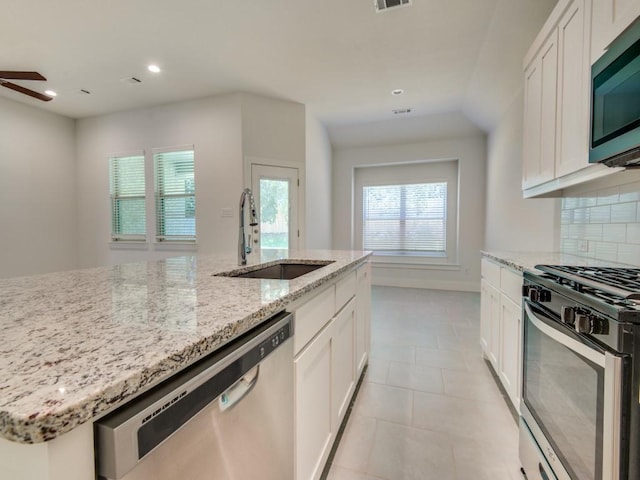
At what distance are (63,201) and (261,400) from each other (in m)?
5.88

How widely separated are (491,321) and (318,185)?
11.5 feet

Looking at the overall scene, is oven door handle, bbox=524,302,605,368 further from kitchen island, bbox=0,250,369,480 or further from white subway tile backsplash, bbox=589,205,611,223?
white subway tile backsplash, bbox=589,205,611,223

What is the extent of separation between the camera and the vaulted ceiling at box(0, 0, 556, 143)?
257 centimetres

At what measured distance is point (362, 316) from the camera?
7.29 feet

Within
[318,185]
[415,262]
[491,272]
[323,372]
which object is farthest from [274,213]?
[323,372]

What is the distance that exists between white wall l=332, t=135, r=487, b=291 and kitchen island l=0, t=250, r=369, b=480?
4859mm

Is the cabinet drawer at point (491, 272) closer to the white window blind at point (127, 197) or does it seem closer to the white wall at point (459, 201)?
the white wall at point (459, 201)

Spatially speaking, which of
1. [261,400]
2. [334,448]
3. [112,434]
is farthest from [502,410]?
[112,434]

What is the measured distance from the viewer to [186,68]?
11.5 ft

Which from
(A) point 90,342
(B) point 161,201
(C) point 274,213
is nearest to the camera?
(A) point 90,342

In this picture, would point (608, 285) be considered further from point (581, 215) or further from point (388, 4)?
point (388, 4)

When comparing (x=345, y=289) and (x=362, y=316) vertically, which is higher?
(x=345, y=289)

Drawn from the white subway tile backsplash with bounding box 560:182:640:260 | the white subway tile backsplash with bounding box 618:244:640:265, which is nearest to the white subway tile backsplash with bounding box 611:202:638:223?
the white subway tile backsplash with bounding box 560:182:640:260

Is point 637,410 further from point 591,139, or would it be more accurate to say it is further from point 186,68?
point 186,68
